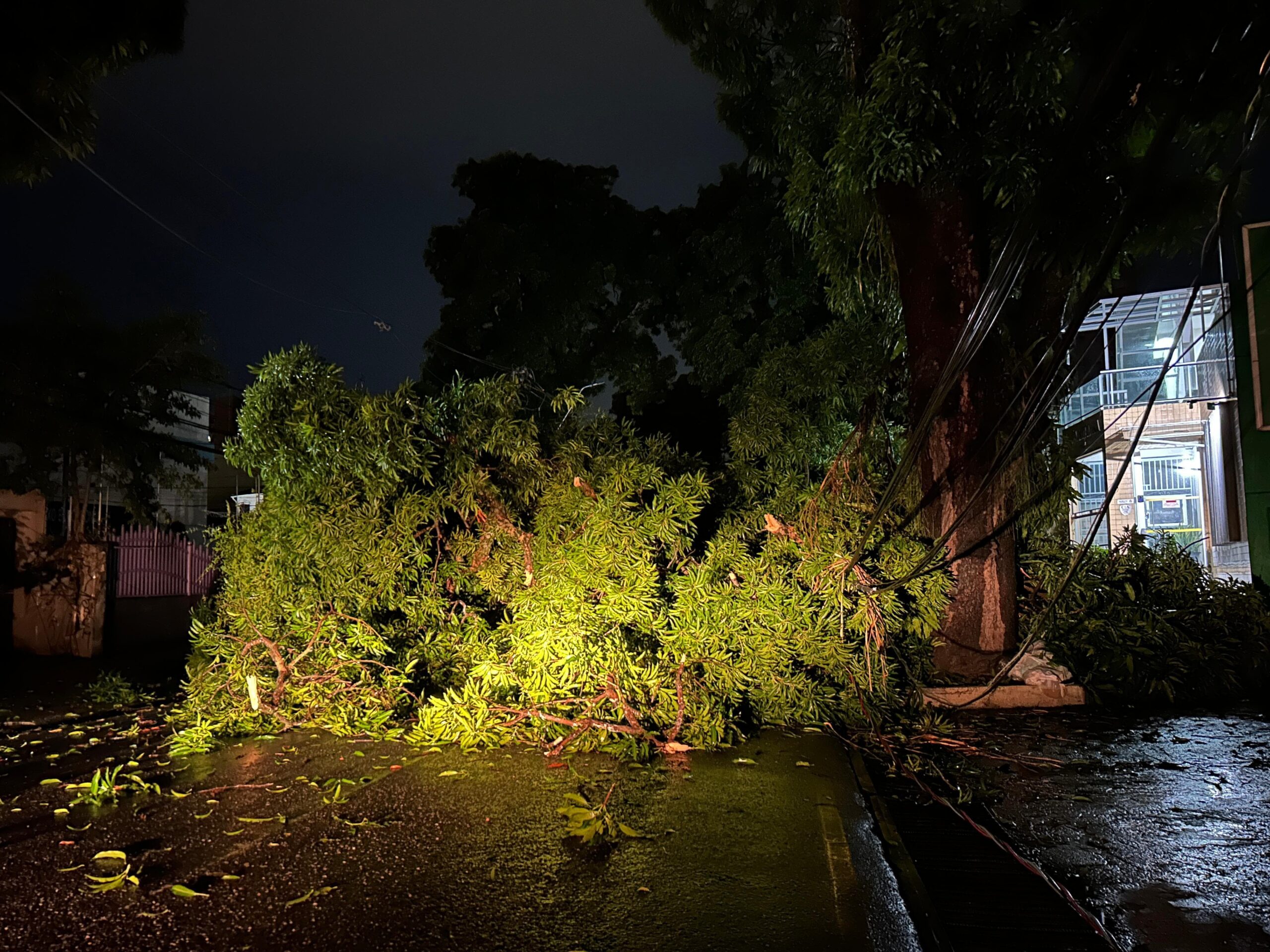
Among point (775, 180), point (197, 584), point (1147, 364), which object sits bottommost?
point (197, 584)

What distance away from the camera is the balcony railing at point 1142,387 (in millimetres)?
15336

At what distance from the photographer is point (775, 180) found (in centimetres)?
1641

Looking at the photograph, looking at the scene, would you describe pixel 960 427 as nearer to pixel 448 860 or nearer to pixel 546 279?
pixel 448 860

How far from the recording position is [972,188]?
839 centimetres

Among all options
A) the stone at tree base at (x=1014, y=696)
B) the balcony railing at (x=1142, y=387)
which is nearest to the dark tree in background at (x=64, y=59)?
the stone at tree base at (x=1014, y=696)

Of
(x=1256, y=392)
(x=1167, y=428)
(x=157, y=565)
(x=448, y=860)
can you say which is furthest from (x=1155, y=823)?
(x=1167, y=428)

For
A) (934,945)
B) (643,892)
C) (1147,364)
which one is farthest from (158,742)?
(1147,364)

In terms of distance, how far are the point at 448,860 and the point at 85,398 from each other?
12.7 metres

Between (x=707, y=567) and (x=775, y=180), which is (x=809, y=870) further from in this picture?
(x=775, y=180)

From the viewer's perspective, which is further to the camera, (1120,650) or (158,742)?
(1120,650)

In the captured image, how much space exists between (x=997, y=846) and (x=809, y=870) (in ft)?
4.02

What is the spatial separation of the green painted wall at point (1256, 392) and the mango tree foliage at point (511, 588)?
8.89 meters

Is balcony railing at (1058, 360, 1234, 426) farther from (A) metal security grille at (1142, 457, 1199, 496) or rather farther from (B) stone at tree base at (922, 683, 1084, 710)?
(B) stone at tree base at (922, 683, 1084, 710)

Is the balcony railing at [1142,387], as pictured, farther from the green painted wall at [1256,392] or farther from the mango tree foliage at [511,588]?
the mango tree foliage at [511,588]
